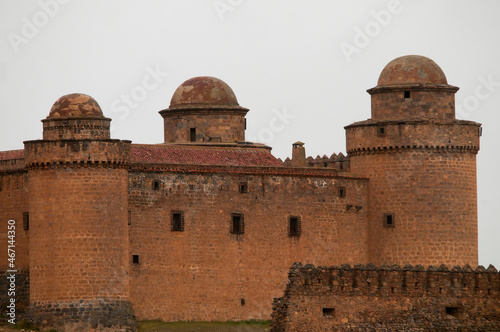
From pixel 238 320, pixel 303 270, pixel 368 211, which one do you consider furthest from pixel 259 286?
pixel 303 270

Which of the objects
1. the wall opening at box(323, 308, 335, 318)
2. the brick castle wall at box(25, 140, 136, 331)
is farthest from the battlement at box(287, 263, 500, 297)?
the brick castle wall at box(25, 140, 136, 331)

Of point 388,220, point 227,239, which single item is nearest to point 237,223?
point 227,239

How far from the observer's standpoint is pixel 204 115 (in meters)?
83.8

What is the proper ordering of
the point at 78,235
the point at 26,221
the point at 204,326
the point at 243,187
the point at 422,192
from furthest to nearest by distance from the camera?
1. the point at 422,192
2. the point at 243,187
3. the point at 26,221
4. the point at 204,326
5. the point at 78,235

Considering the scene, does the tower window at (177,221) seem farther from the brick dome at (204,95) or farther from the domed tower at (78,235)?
the brick dome at (204,95)

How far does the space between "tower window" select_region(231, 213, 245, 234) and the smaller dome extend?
714 cm

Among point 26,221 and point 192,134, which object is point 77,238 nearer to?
point 26,221

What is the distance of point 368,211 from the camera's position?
7988 cm

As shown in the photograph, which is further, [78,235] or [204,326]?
[204,326]

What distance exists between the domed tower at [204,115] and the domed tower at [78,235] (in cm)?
1163

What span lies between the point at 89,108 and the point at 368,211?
13.7 m

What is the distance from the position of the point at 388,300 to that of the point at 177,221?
12447mm

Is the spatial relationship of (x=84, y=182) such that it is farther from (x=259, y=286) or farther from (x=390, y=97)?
(x=390, y=97)

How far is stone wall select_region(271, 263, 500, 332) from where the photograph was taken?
64812mm
